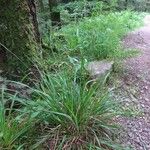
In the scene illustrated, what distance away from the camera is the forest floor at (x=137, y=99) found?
13.1 ft

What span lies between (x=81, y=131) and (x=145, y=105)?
1597mm

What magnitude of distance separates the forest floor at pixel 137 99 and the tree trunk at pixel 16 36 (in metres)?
1.46

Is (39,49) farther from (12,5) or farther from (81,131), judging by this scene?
(81,131)

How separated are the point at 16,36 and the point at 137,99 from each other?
1951 millimetres

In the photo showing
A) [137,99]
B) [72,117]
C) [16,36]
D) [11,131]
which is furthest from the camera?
[137,99]

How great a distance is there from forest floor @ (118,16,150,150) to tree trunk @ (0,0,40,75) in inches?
57.6

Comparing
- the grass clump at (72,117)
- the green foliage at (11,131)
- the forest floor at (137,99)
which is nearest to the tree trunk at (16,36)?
the grass clump at (72,117)

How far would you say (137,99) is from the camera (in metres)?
4.91

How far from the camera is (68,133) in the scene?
356cm

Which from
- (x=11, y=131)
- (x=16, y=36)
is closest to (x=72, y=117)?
(x=11, y=131)

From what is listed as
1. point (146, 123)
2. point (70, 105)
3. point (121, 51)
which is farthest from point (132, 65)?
point (70, 105)

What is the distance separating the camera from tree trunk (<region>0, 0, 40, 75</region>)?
14.3ft

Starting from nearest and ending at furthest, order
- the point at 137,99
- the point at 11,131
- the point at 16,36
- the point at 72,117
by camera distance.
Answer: the point at 11,131, the point at 72,117, the point at 16,36, the point at 137,99

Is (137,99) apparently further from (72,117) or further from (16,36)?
(16,36)
